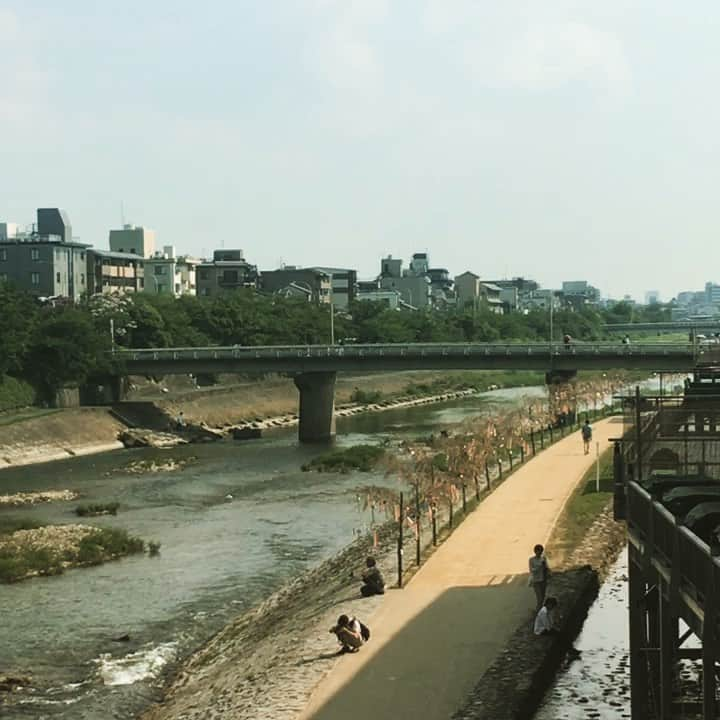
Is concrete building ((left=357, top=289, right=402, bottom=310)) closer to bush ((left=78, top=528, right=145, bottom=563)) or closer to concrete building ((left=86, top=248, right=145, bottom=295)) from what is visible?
concrete building ((left=86, top=248, right=145, bottom=295))

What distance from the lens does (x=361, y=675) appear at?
20.2m

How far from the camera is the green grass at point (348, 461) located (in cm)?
5478

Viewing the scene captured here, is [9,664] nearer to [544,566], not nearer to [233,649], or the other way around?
[233,649]

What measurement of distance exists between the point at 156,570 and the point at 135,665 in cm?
878

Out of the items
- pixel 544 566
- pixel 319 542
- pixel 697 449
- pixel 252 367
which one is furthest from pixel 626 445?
pixel 252 367

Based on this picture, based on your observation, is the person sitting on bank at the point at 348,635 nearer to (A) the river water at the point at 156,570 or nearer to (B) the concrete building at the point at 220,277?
(A) the river water at the point at 156,570

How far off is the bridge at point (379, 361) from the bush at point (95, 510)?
2760 centimetres

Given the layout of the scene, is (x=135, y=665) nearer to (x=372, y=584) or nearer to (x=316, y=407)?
(x=372, y=584)


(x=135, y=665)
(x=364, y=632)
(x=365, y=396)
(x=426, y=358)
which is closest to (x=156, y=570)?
(x=135, y=665)

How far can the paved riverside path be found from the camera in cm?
1877

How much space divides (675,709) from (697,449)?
13.0ft

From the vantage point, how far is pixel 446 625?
2317cm

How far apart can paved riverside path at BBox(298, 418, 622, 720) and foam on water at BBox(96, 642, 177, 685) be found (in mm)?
3967

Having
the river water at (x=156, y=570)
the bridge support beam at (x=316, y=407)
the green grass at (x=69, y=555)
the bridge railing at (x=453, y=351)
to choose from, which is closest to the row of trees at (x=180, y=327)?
the bridge railing at (x=453, y=351)
